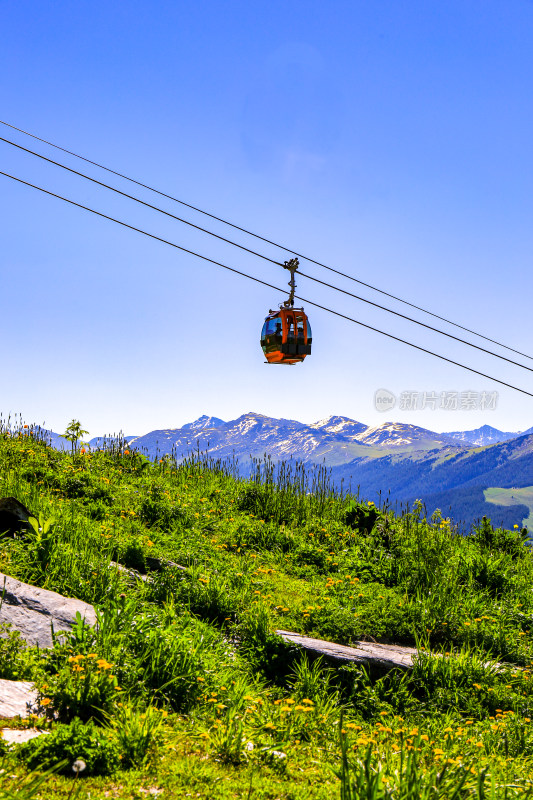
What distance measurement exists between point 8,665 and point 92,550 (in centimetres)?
318

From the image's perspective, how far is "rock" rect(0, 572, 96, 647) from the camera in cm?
558

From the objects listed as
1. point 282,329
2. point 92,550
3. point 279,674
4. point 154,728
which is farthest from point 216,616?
point 282,329

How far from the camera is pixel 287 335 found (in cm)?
905

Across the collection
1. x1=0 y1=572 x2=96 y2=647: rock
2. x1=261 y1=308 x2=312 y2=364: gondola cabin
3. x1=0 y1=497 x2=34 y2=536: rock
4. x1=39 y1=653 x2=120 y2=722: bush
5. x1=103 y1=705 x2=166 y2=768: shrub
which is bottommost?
x1=103 y1=705 x2=166 y2=768: shrub

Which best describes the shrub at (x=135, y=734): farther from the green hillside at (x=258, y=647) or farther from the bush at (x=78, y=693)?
the bush at (x=78, y=693)

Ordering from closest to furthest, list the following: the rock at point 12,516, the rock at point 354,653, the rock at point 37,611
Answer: the rock at point 37,611 → the rock at point 354,653 → the rock at point 12,516

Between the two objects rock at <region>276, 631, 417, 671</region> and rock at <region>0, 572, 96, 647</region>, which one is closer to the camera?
rock at <region>0, 572, 96, 647</region>

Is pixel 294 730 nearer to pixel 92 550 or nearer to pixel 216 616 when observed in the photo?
pixel 216 616

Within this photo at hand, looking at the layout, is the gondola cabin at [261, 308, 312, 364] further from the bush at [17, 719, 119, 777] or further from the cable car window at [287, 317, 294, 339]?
the bush at [17, 719, 119, 777]

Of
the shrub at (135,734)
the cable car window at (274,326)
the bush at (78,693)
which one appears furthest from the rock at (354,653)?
the cable car window at (274,326)

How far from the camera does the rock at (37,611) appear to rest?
5.58 m

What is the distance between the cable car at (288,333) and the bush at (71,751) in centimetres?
613

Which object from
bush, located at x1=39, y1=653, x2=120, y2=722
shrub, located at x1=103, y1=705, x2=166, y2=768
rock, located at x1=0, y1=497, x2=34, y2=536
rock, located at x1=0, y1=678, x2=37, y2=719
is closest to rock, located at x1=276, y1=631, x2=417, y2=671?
shrub, located at x1=103, y1=705, x2=166, y2=768

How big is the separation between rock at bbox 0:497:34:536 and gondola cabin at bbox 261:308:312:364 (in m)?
4.39
